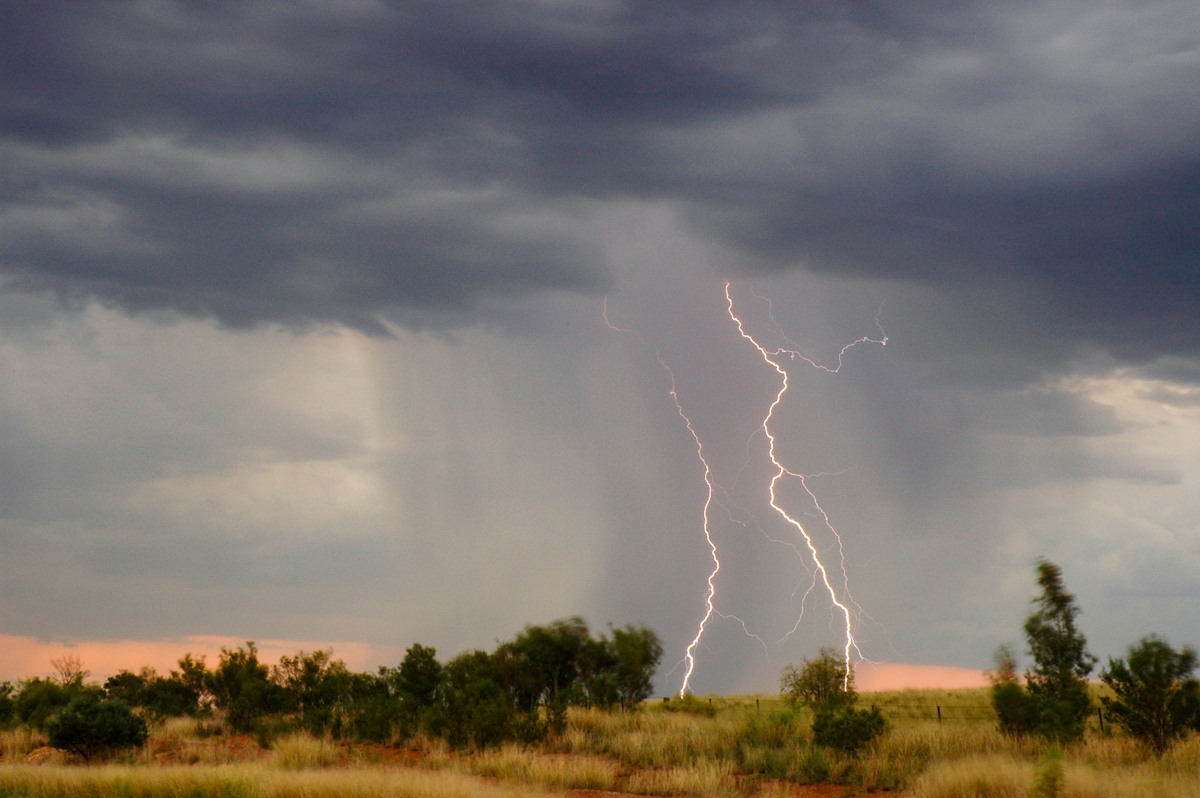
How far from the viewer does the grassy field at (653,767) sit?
17703 mm

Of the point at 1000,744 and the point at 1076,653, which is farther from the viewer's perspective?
the point at 1076,653

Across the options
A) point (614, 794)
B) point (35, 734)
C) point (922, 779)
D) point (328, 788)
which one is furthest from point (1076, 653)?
point (35, 734)

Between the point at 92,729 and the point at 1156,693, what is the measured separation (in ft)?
85.2

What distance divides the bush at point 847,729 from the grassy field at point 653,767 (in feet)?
0.98

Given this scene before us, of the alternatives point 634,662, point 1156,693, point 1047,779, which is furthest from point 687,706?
point 1047,779

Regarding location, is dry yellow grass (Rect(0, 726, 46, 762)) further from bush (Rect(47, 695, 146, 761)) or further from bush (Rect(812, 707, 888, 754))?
bush (Rect(812, 707, 888, 754))

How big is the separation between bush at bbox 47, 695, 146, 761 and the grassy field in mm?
565

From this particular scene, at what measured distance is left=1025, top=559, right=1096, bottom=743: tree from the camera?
23.7 metres

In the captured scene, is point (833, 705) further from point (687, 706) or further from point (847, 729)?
point (687, 706)

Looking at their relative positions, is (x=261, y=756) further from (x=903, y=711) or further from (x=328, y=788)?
(x=903, y=711)

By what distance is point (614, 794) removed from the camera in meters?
20.6

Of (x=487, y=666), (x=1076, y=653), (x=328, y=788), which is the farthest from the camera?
(x=487, y=666)

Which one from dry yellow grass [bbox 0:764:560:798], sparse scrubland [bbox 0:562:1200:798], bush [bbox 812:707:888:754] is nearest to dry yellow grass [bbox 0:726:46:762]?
sparse scrubland [bbox 0:562:1200:798]

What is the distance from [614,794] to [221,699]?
28.2 m
